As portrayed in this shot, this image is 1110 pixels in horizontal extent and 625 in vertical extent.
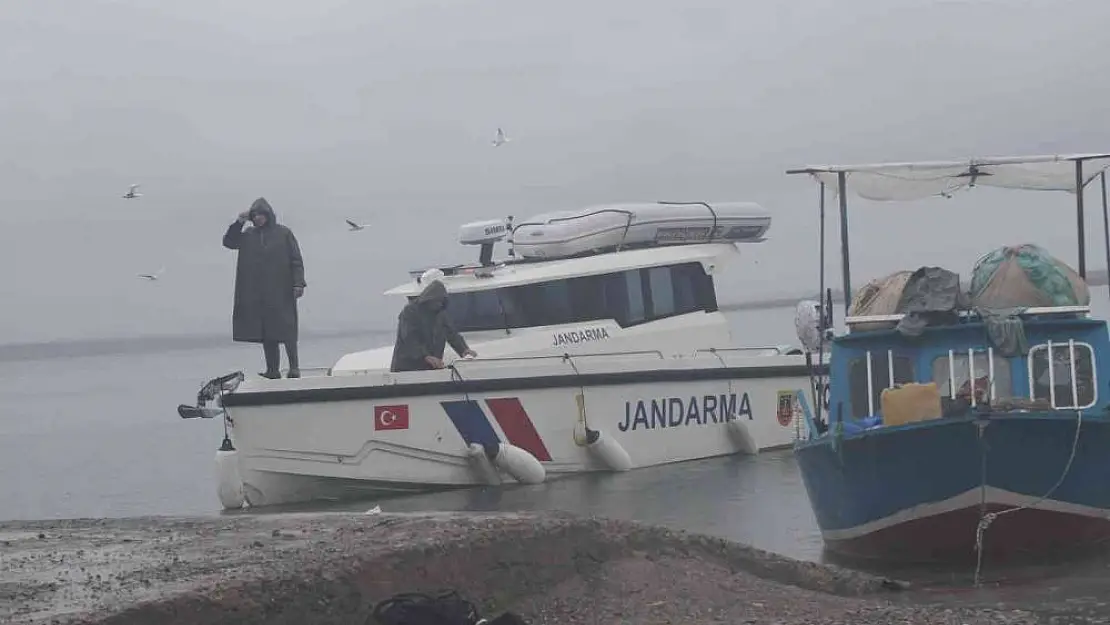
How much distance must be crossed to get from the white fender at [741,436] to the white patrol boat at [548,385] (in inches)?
1.1

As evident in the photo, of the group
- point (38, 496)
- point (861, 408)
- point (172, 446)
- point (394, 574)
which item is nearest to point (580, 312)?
point (861, 408)

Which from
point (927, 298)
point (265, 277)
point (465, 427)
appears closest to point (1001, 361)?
point (927, 298)

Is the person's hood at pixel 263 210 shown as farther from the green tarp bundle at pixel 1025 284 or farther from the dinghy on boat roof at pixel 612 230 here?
the green tarp bundle at pixel 1025 284

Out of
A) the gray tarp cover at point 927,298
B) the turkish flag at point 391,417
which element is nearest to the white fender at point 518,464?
the turkish flag at point 391,417

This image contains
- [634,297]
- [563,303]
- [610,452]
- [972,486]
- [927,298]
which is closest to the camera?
[972,486]

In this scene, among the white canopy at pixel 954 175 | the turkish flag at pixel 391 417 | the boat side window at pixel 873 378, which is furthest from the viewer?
the turkish flag at pixel 391 417

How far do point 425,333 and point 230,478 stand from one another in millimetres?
2355

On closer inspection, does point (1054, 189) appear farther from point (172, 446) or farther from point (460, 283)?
point (172, 446)

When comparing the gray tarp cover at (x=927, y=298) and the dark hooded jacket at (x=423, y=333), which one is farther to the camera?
the dark hooded jacket at (x=423, y=333)

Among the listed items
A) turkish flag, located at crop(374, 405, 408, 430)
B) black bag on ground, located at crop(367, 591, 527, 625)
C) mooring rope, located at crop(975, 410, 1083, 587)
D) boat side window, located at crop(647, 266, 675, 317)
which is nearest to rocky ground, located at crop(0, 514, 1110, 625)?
black bag on ground, located at crop(367, 591, 527, 625)

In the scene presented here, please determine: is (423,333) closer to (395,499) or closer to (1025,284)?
(395,499)

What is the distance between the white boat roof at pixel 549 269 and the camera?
1595cm

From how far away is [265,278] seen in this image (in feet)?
46.4

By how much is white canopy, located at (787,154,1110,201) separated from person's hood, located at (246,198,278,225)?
5267 mm
